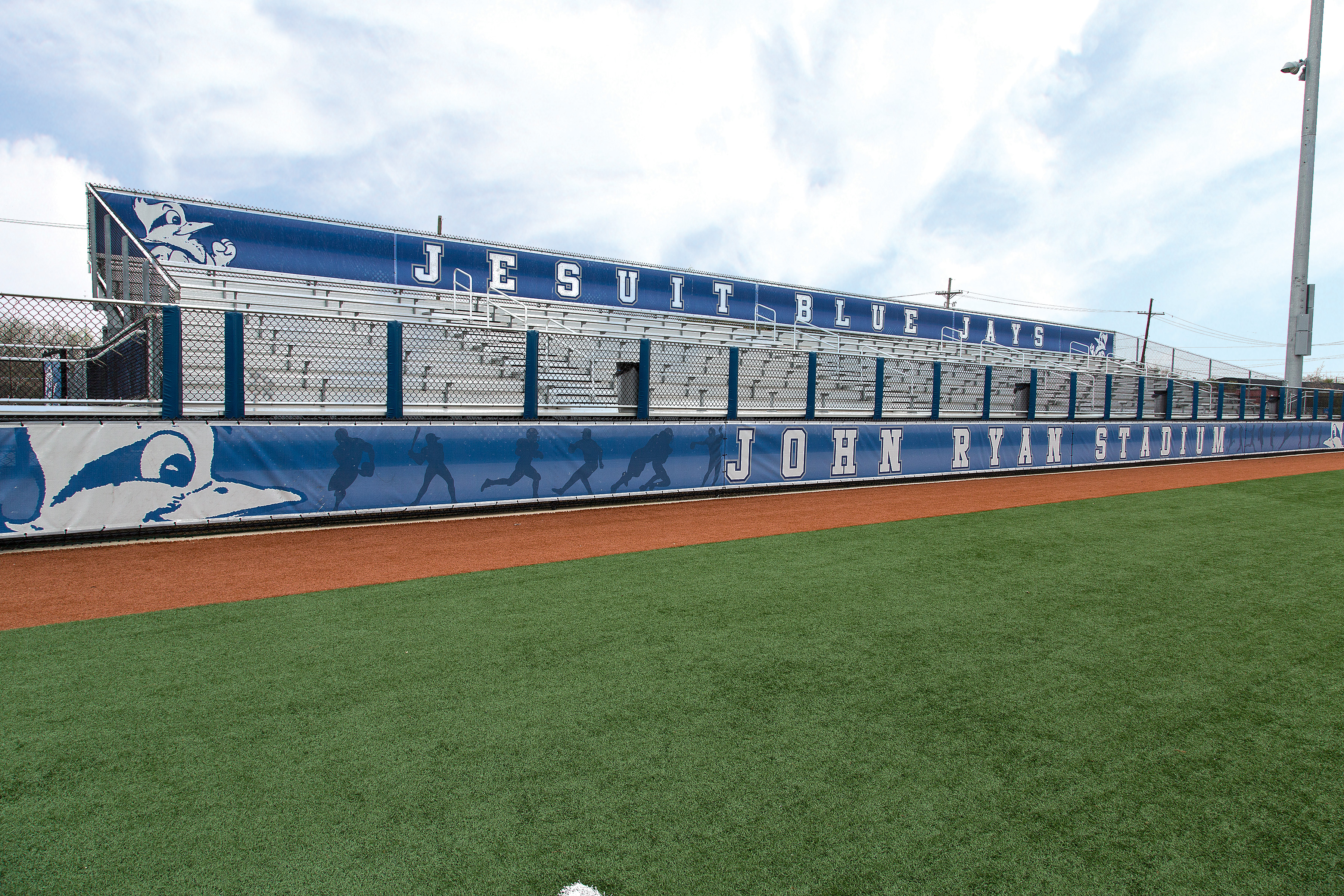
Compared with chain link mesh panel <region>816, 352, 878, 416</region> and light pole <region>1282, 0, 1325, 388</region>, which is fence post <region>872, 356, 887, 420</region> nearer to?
chain link mesh panel <region>816, 352, 878, 416</region>

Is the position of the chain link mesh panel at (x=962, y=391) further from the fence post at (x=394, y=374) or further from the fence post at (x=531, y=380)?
the fence post at (x=394, y=374)

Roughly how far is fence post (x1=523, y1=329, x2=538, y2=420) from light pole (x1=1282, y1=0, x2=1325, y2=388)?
91.6 feet

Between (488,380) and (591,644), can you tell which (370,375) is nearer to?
(488,380)

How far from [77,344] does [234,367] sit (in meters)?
1.87

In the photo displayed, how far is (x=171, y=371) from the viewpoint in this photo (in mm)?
7043

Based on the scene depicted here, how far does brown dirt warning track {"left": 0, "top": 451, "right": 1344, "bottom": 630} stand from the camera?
5.05 m

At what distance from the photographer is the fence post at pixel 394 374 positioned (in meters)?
8.25

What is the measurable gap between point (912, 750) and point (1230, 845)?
98 centimetres

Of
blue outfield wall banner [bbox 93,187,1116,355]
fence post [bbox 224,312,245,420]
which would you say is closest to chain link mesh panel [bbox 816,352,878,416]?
fence post [bbox 224,312,245,420]

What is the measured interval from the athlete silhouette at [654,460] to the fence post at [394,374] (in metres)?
3.03

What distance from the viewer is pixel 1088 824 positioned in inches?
91.7

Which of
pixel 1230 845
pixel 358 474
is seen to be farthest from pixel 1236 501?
pixel 358 474

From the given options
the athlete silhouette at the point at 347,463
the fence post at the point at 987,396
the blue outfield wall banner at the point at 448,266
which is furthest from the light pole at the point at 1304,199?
the athlete silhouette at the point at 347,463

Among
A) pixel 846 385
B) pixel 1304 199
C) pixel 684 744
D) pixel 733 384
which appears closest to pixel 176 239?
pixel 733 384
